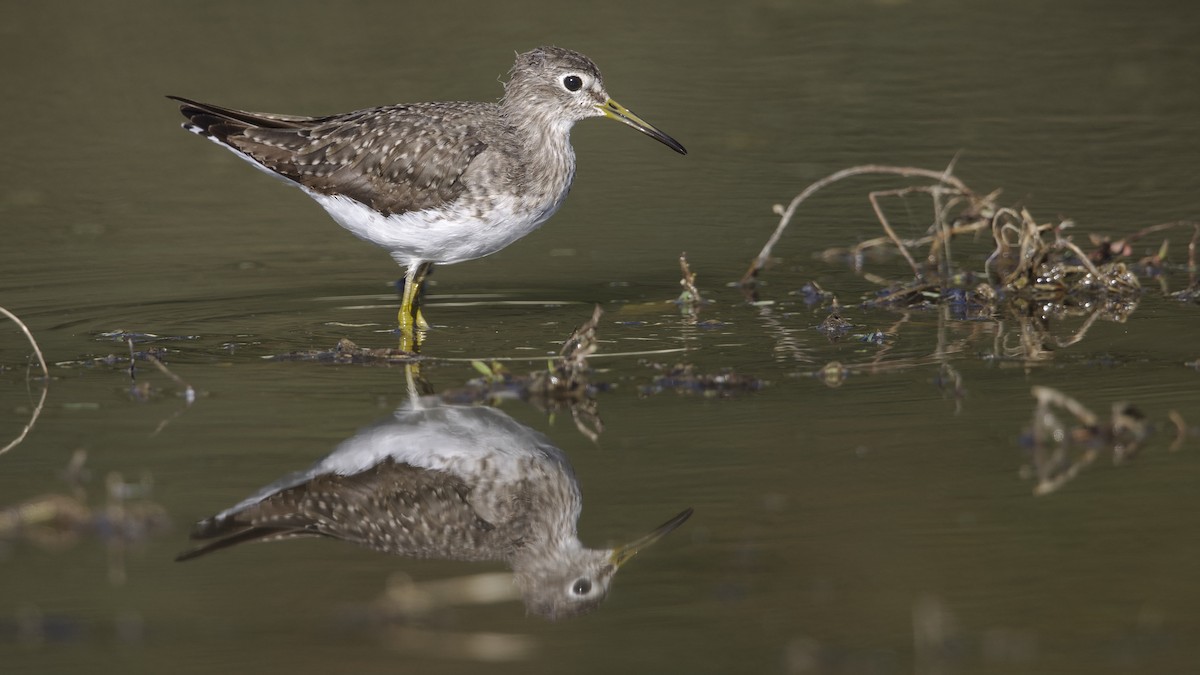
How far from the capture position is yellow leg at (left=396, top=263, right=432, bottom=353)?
9352 mm

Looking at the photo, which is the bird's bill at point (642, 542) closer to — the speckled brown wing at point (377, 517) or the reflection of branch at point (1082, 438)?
the speckled brown wing at point (377, 517)

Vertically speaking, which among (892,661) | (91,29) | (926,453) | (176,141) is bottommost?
(892,661)

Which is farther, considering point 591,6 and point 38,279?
point 591,6

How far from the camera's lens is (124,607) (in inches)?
214

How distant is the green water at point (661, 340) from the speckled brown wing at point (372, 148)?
2.67 feet

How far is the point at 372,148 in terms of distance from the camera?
985 cm

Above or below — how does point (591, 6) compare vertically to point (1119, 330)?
above

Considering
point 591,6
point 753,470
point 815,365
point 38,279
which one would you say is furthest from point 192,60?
point 753,470

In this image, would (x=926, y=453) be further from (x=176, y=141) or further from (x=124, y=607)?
(x=176, y=141)

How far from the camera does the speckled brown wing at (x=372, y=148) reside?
9.57 meters

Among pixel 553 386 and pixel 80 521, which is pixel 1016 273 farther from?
pixel 80 521

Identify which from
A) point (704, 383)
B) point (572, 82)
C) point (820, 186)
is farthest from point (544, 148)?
point (704, 383)

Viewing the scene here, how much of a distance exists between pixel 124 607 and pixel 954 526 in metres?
3.00

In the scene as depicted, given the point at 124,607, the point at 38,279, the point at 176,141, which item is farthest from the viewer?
the point at 176,141
